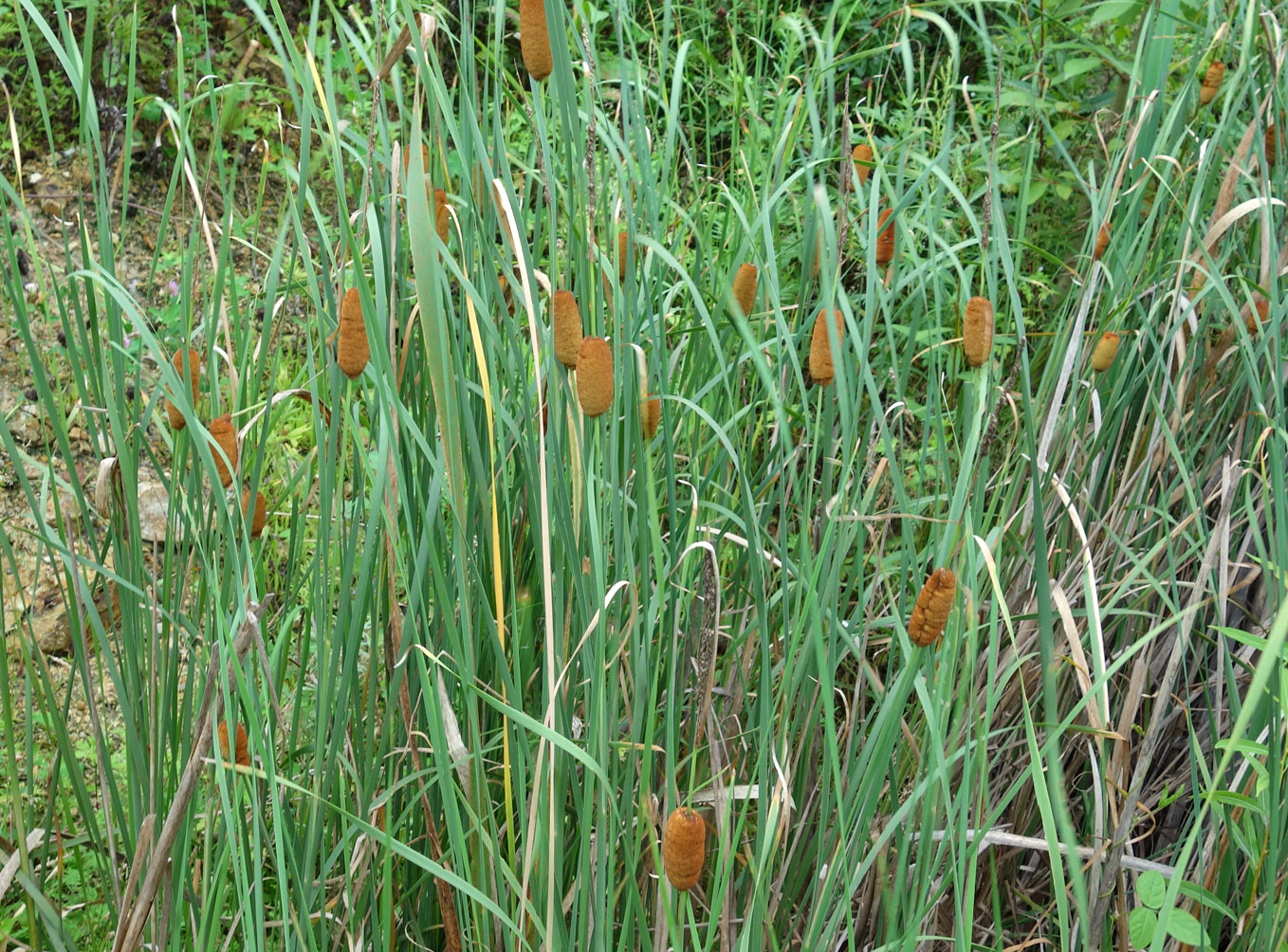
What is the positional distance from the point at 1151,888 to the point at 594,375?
25.6 inches

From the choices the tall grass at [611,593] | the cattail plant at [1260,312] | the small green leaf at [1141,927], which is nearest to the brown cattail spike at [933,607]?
the tall grass at [611,593]

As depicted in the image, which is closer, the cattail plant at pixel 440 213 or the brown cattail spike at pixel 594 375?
the brown cattail spike at pixel 594 375

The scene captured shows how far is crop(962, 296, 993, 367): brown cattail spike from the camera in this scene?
76 cm

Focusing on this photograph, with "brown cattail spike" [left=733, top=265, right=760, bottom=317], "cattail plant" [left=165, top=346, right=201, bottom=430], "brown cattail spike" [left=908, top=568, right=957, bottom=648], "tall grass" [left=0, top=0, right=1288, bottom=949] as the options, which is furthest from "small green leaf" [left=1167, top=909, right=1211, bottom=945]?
"cattail plant" [left=165, top=346, right=201, bottom=430]

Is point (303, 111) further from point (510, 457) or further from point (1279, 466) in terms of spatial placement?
point (1279, 466)

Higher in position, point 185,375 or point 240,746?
point 185,375

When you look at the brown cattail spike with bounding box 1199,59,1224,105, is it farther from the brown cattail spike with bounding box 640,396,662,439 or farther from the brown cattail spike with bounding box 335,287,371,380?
the brown cattail spike with bounding box 335,287,371,380

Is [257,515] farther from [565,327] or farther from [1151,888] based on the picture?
[1151,888]

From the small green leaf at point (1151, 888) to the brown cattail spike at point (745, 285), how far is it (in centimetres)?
59

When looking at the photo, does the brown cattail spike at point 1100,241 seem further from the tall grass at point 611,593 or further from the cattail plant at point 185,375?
the cattail plant at point 185,375

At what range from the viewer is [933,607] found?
27.7 inches

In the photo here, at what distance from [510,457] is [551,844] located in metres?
0.41

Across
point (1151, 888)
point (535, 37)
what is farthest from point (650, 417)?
point (1151, 888)

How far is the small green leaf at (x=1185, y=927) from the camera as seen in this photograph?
2.88ft
